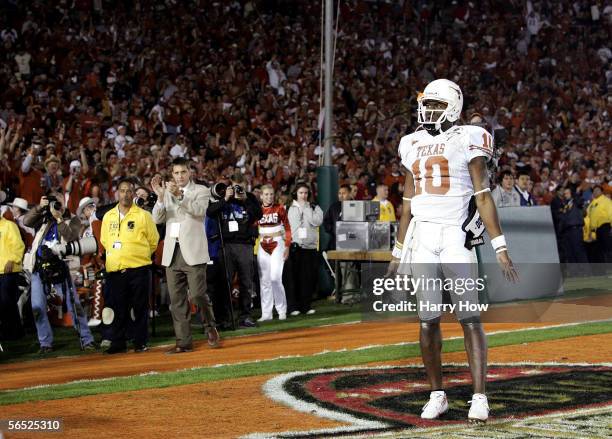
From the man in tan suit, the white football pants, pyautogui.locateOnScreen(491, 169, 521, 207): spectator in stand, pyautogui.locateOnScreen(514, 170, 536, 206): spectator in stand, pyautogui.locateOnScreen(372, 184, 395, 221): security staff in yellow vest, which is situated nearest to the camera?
the man in tan suit

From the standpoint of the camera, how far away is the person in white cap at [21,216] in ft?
43.9

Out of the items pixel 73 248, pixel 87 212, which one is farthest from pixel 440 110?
pixel 87 212

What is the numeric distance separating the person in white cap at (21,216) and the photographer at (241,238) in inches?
94.2

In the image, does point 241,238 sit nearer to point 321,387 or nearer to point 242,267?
point 242,267

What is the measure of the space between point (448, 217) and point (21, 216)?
7.83m

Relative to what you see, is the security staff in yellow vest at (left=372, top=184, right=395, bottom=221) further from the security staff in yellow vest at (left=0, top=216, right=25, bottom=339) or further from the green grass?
the security staff in yellow vest at (left=0, top=216, right=25, bottom=339)

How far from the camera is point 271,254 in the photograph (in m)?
15.6

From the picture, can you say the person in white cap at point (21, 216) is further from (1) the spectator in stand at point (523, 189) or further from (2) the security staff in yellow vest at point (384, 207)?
(1) the spectator in stand at point (523, 189)

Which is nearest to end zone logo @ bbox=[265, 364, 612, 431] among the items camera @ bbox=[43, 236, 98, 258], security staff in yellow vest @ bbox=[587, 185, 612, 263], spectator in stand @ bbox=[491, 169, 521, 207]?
camera @ bbox=[43, 236, 98, 258]

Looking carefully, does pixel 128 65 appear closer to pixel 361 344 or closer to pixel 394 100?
pixel 394 100

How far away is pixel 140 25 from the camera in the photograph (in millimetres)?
26094

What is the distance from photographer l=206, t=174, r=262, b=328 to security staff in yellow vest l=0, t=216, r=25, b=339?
2.55m

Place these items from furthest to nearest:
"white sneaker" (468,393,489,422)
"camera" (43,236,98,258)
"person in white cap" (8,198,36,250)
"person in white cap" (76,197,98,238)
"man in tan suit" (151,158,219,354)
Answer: "person in white cap" (76,197,98,238) < "person in white cap" (8,198,36,250) < "camera" (43,236,98,258) < "man in tan suit" (151,158,219,354) < "white sneaker" (468,393,489,422)

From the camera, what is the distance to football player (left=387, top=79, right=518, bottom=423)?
730 cm
